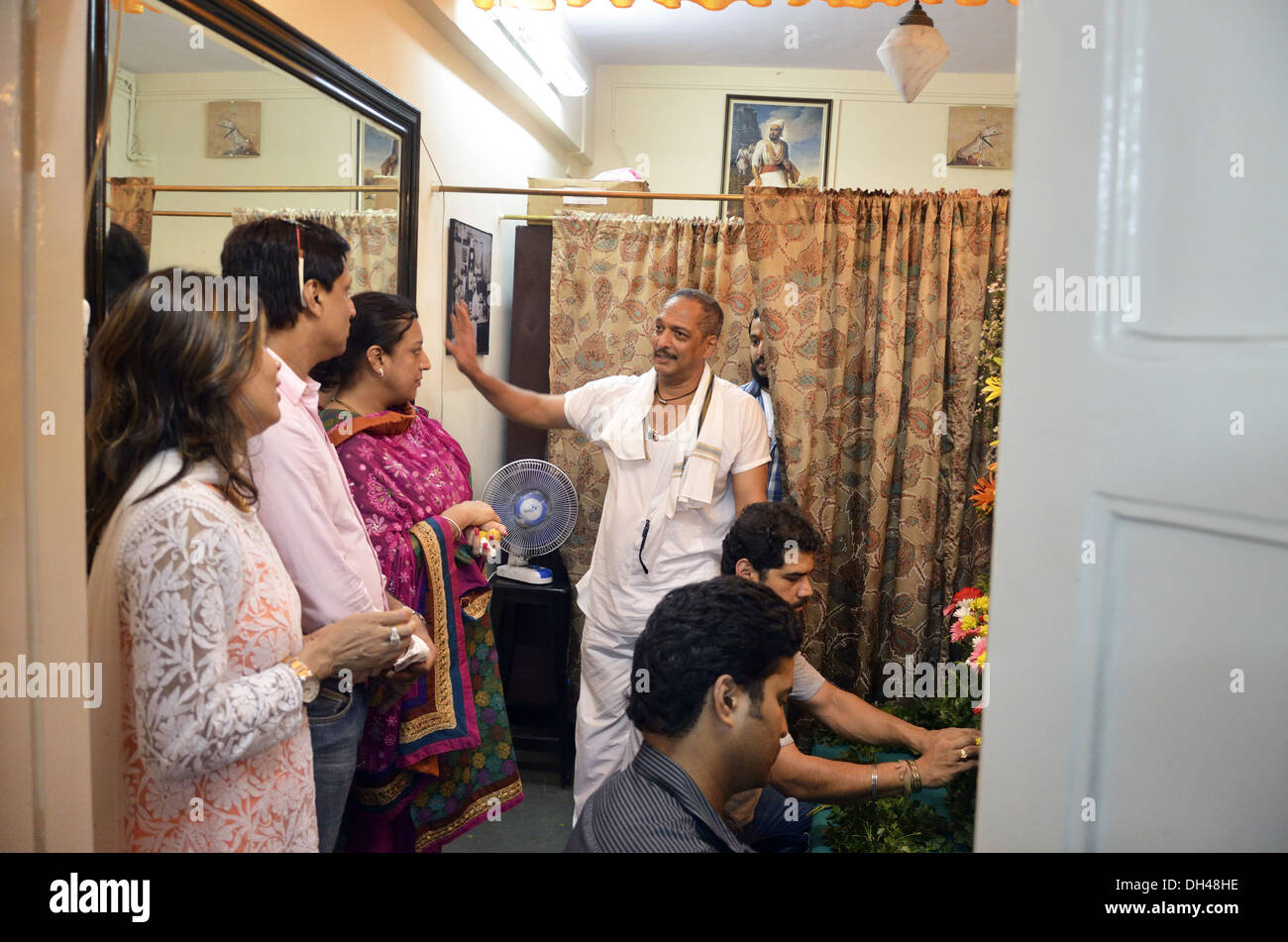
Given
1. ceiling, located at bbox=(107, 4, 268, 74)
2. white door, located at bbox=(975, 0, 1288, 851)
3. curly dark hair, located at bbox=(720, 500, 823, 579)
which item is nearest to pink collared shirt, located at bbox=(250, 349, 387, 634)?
ceiling, located at bbox=(107, 4, 268, 74)

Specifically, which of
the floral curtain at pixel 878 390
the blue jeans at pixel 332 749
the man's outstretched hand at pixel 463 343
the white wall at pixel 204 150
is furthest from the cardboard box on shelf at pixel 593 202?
→ the blue jeans at pixel 332 749

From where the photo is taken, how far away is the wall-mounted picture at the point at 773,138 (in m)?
5.80

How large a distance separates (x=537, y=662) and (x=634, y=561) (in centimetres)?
91

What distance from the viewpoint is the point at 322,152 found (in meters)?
2.24

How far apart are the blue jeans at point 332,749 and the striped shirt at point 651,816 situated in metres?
0.59

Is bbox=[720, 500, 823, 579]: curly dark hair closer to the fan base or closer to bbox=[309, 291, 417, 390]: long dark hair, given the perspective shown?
bbox=[309, 291, 417, 390]: long dark hair

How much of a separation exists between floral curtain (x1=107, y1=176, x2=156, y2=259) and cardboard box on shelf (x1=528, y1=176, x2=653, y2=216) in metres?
2.45

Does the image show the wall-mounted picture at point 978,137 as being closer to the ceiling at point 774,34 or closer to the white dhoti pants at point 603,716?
the ceiling at point 774,34

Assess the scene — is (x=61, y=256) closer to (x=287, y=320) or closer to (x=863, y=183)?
(x=287, y=320)

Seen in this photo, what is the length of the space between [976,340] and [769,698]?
2.62 meters

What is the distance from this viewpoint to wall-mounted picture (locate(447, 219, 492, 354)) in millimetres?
3287

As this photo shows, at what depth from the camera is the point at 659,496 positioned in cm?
287

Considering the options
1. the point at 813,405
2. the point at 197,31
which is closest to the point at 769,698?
the point at 197,31

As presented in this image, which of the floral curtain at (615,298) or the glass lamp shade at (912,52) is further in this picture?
the floral curtain at (615,298)
